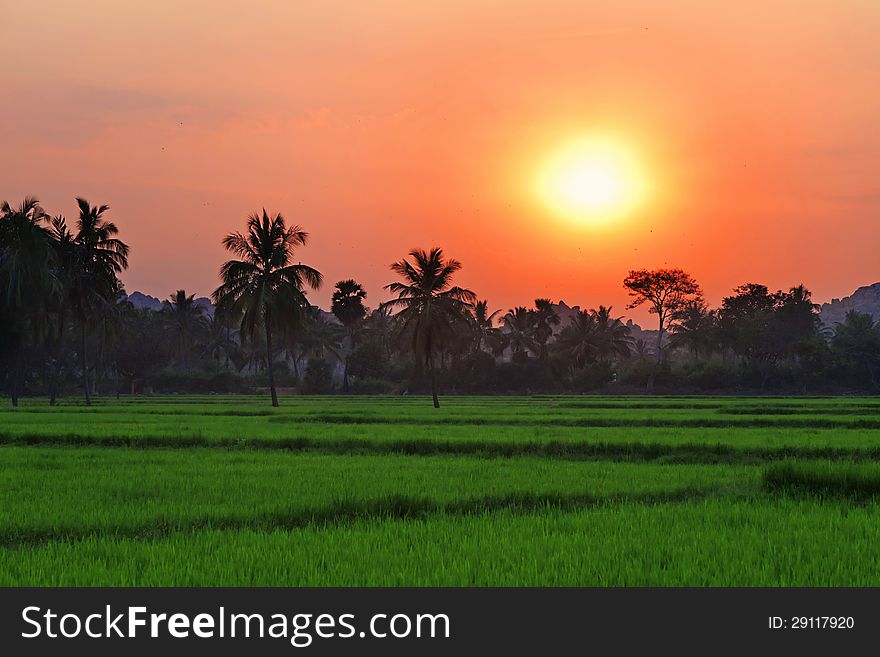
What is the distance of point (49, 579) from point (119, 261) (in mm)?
44529

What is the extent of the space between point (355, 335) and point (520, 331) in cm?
1787

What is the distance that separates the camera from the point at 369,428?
2414cm

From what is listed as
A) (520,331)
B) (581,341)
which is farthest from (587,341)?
(520,331)

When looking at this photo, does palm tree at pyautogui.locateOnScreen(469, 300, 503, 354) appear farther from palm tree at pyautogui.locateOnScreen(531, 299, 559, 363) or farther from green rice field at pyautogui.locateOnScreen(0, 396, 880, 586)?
green rice field at pyautogui.locateOnScreen(0, 396, 880, 586)

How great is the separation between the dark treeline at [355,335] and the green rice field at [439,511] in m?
24.8

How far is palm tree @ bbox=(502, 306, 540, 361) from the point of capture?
85.7m

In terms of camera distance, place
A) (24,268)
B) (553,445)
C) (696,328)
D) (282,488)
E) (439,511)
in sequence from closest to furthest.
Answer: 1. (439,511)
2. (282,488)
3. (553,445)
4. (24,268)
5. (696,328)

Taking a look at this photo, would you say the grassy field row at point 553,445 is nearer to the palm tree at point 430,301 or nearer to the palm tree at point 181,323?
the palm tree at point 430,301

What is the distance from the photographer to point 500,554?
22.9ft

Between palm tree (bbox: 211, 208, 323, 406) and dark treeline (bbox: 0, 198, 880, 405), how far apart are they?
7 cm

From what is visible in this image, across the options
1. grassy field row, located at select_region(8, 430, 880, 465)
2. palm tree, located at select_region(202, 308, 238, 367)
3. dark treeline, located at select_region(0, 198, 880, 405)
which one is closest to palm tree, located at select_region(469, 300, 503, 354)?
dark treeline, located at select_region(0, 198, 880, 405)

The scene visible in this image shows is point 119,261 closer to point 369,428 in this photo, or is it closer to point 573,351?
point 369,428

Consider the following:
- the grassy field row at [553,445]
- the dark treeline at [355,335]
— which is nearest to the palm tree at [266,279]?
the dark treeline at [355,335]

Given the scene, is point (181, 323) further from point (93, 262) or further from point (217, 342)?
point (93, 262)
